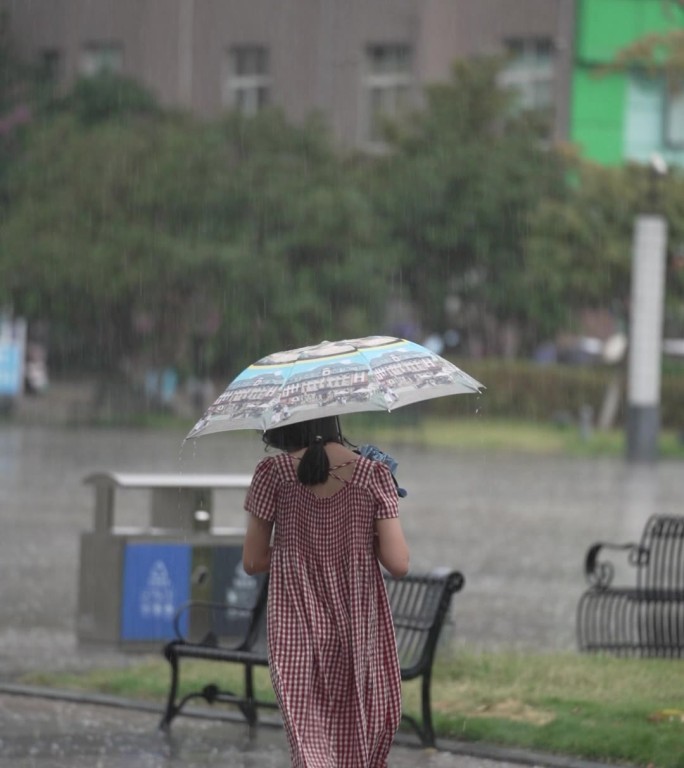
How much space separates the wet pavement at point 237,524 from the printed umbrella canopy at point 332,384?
0.55 m

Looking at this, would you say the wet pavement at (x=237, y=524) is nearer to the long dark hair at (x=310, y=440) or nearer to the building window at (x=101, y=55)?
the long dark hair at (x=310, y=440)

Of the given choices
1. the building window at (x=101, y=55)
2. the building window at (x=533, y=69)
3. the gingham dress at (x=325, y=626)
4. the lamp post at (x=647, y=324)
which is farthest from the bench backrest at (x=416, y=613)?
the building window at (x=101, y=55)

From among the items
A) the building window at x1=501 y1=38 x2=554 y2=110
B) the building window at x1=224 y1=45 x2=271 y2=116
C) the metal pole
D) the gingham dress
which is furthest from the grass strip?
the building window at x1=224 y1=45 x2=271 y2=116

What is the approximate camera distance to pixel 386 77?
5534 cm

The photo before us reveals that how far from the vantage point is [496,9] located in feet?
174

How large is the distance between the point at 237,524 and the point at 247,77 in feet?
128

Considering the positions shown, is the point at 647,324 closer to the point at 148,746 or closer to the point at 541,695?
the point at 541,695

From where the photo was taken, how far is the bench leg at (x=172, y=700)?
8.76m

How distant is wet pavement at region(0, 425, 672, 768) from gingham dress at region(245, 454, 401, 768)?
2.03 ft

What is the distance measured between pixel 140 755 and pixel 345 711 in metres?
2.36

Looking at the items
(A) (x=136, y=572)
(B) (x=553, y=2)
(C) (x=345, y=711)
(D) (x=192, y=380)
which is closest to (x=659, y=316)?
(D) (x=192, y=380)

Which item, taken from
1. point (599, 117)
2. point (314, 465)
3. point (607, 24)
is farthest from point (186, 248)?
point (314, 465)

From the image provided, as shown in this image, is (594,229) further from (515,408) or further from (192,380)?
(192,380)

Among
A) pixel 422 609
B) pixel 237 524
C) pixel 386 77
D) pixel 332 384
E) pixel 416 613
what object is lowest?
pixel 237 524
